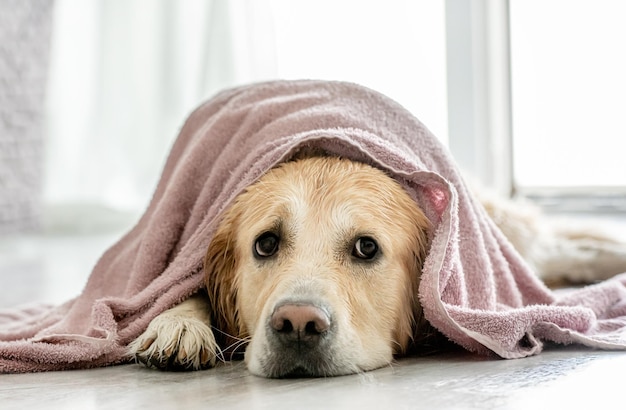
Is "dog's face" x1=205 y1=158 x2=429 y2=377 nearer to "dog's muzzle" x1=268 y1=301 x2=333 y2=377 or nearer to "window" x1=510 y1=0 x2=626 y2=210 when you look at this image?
"dog's muzzle" x1=268 y1=301 x2=333 y2=377

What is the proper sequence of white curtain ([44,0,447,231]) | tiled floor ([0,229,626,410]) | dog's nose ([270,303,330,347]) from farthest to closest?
white curtain ([44,0,447,231]) → dog's nose ([270,303,330,347]) → tiled floor ([0,229,626,410])

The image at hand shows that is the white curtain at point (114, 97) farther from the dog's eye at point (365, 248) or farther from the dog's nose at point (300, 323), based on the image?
the dog's nose at point (300, 323)

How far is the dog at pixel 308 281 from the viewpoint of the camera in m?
1.79

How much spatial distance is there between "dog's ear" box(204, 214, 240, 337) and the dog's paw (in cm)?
13

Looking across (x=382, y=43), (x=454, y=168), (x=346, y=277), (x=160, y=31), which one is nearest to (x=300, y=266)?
(x=346, y=277)

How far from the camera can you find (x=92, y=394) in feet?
5.63

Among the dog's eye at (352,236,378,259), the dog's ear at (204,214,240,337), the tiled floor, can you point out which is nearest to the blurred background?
the dog's ear at (204,214,240,337)

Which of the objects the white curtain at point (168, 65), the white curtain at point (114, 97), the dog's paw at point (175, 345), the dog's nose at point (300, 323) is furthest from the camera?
the white curtain at point (114, 97)

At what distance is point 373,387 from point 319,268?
312mm

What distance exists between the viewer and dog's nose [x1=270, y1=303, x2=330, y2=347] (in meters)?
1.73

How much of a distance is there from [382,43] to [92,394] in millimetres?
3590

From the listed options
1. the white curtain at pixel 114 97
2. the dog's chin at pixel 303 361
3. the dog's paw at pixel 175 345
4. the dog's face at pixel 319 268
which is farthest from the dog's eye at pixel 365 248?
the white curtain at pixel 114 97

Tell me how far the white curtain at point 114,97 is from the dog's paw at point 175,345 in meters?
3.98

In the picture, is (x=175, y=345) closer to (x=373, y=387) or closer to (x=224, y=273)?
(x=224, y=273)
